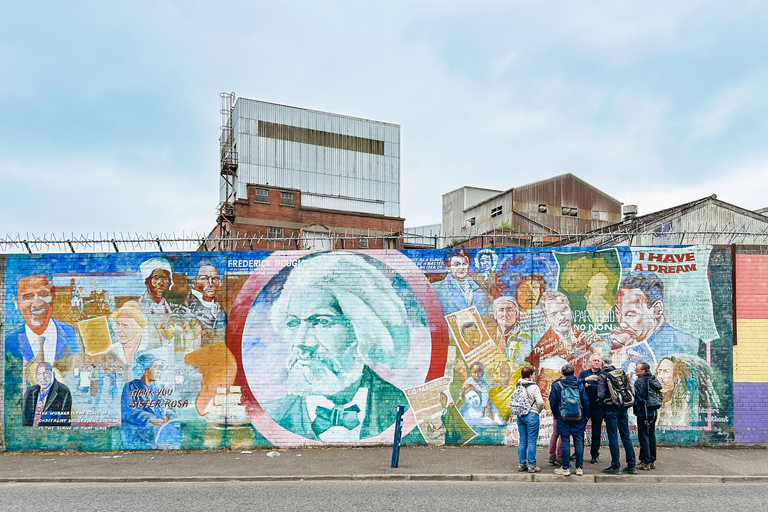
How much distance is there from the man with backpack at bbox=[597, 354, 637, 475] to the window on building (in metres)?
34.7

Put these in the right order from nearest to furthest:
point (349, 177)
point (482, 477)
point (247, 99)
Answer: point (482, 477)
point (247, 99)
point (349, 177)

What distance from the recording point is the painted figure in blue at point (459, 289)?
1002 cm

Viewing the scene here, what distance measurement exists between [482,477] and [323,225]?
35.1 m

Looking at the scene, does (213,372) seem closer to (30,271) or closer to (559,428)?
(30,271)

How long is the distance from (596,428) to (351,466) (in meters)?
4.05

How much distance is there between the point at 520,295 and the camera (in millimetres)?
10000

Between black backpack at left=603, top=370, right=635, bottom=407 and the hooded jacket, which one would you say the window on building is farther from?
black backpack at left=603, top=370, right=635, bottom=407

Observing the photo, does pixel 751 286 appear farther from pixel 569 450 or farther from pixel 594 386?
pixel 569 450

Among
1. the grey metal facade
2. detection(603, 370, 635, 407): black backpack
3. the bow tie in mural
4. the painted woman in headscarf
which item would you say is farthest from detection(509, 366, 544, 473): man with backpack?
the grey metal facade

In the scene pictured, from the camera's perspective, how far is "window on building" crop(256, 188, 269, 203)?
131ft

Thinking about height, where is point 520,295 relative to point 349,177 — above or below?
below

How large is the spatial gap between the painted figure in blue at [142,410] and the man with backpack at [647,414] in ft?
27.3

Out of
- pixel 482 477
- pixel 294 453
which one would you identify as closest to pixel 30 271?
pixel 294 453

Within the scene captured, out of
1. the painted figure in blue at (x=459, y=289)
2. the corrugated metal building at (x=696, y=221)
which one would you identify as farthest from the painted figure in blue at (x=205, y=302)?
the corrugated metal building at (x=696, y=221)
